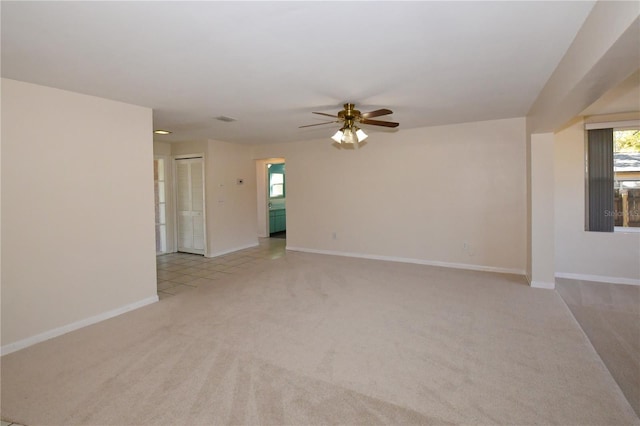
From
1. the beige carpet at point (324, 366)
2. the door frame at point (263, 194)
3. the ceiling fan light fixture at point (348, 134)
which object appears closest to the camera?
the beige carpet at point (324, 366)

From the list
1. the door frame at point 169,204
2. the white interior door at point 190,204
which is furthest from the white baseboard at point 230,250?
the door frame at point 169,204

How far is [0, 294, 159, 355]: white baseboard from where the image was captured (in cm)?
272

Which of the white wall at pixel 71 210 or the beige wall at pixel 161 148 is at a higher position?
the beige wall at pixel 161 148

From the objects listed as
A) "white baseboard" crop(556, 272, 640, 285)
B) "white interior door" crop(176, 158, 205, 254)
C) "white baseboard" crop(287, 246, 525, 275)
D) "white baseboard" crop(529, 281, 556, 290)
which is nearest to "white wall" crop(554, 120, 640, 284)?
"white baseboard" crop(556, 272, 640, 285)

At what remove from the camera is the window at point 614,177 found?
4398 mm

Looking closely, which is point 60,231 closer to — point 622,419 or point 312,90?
point 312,90

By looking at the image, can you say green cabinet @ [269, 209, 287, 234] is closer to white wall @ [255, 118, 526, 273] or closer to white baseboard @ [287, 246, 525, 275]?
white wall @ [255, 118, 526, 273]

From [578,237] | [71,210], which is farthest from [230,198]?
[578,237]

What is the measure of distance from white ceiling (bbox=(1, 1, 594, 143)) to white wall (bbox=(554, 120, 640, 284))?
1.46 meters

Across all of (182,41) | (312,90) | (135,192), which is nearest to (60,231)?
(135,192)

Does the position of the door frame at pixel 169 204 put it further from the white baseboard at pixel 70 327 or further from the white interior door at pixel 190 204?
the white baseboard at pixel 70 327

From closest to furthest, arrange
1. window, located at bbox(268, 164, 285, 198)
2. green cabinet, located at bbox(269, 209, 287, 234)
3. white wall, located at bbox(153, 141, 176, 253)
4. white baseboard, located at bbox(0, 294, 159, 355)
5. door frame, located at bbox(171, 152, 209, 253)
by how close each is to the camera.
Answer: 1. white baseboard, located at bbox(0, 294, 159, 355)
2. door frame, located at bbox(171, 152, 209, 253)
3. white wall, located at bbox(153, 141, 176, 253)
4. green cabinet, located at bbox(269, 209, 287, 234)
5. window, located at bbox(268, 164, 285, 198)

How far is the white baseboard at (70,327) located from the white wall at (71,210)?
0.03ft

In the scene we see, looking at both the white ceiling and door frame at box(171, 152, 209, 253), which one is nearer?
the white ceiling
